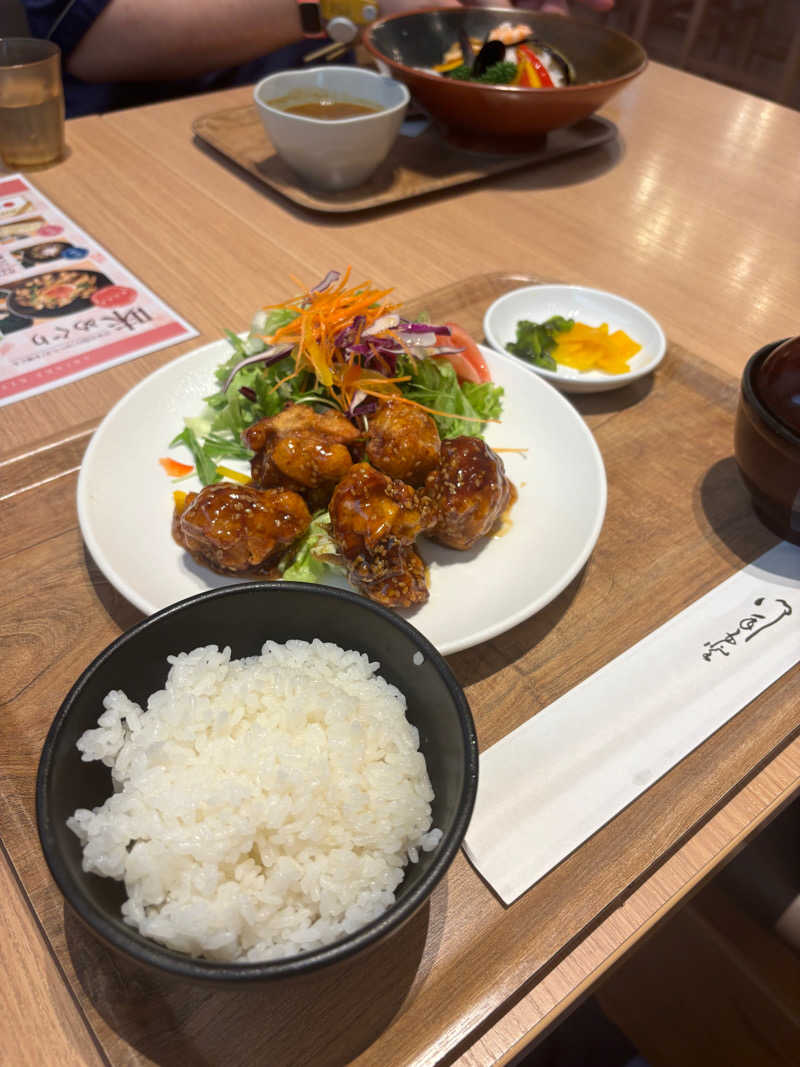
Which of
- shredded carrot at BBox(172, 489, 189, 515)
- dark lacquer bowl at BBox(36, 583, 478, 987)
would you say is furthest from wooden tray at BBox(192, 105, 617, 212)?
dark lacquer bowl at BBox(36, 583, 478, 987)

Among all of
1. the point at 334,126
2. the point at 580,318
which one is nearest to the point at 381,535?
the point at 580,318

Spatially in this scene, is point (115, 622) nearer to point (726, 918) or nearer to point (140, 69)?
point (726, 918)

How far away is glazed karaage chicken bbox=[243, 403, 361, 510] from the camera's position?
1.36m

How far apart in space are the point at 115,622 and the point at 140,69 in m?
2.87

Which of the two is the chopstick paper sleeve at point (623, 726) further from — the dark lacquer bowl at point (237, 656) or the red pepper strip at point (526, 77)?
the red pepper strip at point (526, 77)

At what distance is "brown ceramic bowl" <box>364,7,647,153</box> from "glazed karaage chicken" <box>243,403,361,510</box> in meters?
1.58

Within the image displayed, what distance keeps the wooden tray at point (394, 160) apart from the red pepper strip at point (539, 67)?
215 mm

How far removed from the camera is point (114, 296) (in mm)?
1990

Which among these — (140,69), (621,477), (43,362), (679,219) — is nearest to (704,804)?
(621,477)

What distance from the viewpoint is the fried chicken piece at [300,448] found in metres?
1.36

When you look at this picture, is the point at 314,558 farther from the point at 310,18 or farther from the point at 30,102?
the point at 310,18

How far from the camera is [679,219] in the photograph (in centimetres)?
249

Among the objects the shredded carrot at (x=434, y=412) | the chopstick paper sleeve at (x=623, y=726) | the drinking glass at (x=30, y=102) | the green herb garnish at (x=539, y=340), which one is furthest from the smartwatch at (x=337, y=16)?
the chopstick paper sleeve at (x=623, y=726)

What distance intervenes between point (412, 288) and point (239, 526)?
112 cm
